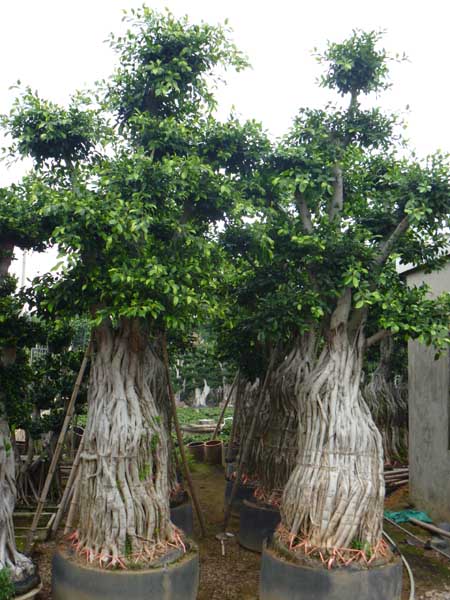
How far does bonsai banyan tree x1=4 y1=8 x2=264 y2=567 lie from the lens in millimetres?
6160

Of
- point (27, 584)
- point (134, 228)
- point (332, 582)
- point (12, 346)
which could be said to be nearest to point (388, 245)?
point (134, 228)

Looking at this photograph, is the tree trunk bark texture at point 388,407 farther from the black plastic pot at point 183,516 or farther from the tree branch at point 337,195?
the tree branch at point 337,195

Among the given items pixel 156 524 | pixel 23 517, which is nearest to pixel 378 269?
pixel 156 524

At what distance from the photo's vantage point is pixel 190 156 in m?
6.89

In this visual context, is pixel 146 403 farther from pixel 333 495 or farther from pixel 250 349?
pixel 250 349

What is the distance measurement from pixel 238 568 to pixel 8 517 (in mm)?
3312

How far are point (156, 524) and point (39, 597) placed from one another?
5.31 ft

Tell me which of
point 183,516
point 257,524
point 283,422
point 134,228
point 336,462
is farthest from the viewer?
point 283,422

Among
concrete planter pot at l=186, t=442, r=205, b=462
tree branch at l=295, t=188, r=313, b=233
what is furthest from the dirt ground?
concrete planter pot at l=186, t=442, r=205, b=462

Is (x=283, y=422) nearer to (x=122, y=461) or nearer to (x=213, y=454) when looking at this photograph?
(x=122, y=461)

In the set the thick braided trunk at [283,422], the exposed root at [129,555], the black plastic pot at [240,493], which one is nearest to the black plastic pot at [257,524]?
the thick braided trunk at [283,422]

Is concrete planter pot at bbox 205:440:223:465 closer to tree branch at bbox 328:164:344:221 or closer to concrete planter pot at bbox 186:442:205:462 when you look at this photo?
concrete planter pot at bbox 186:442:205:462

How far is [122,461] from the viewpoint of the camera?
21.5 ft

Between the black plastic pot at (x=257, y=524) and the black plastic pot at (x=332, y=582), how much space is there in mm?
2224
